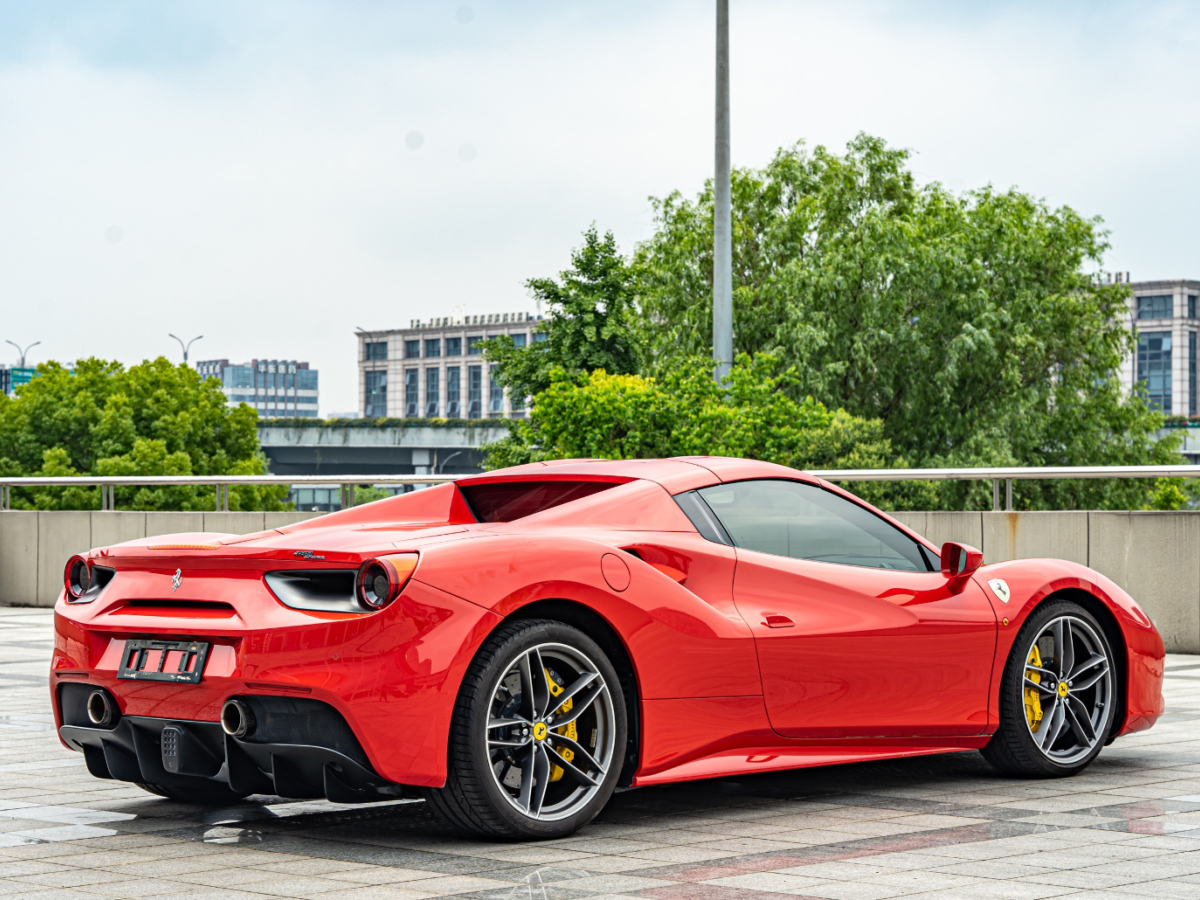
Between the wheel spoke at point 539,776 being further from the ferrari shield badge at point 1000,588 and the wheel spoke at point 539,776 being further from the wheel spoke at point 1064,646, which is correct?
the wheel spoke at point 1064,646

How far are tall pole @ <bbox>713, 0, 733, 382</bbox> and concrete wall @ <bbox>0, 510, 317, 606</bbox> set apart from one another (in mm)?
6427

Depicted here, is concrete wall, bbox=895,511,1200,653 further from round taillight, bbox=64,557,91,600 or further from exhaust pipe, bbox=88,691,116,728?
exhaust pipe, bbox=88,691,116,728

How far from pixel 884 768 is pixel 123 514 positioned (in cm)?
1207

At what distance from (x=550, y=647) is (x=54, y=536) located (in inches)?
548

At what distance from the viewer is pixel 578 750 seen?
5.01 meters

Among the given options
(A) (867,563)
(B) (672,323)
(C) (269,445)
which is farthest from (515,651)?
(C) (269,445)

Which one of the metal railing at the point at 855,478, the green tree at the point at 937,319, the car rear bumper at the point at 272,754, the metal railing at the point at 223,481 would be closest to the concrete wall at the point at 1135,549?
the metal railing at the point at 855,478

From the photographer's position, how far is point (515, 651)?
4.83 m

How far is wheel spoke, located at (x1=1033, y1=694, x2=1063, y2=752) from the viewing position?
6355 millimetres

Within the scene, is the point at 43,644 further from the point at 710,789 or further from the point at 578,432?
the point at 578,432

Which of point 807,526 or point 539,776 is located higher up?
point 807,526

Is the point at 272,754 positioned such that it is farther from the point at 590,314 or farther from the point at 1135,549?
the point at 590,314

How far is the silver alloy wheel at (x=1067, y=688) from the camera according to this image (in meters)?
6.38

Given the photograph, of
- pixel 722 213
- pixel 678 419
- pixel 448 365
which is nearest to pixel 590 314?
pixel 678 419
